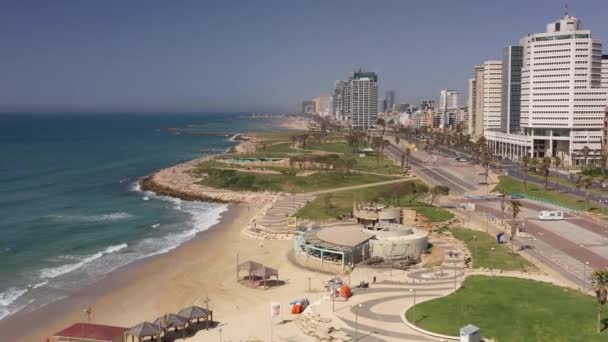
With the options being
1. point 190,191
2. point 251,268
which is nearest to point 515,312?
point 251,268

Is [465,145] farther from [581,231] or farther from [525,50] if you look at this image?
[581,231]

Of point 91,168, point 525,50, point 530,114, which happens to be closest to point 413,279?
point 530,114

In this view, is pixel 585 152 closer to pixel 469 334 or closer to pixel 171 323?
pixel 469 334

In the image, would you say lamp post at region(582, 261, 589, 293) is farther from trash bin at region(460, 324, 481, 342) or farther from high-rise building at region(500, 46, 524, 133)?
high-rise building at region(500, 46, 524, 133)

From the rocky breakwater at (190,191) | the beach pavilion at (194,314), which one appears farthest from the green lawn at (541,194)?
the beach pavilion at (194,314)

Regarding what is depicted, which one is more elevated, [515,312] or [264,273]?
[515,312]

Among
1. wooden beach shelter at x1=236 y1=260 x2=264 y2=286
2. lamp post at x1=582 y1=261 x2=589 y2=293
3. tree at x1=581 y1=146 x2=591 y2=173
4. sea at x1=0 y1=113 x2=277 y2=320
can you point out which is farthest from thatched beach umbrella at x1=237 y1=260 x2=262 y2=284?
tree at x1=581 y1=146 x2=591 y2=173
